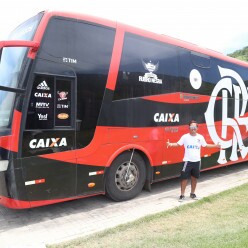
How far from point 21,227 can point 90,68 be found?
9.42ft

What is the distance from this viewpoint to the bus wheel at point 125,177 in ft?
21.0

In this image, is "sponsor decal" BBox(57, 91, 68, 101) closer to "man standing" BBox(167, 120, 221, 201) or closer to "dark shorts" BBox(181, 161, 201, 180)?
"man standing" BBox(167, 120, 221, 201)

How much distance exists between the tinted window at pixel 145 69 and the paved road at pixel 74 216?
83.0 inches

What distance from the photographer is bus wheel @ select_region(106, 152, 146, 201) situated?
639cm


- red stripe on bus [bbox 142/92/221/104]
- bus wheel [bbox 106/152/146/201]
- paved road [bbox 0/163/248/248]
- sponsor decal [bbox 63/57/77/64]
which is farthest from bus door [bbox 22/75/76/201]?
red stripe on bus [bbox 142/92/221/104]

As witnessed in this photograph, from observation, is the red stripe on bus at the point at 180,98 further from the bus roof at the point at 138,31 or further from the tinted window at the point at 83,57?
the tinted window at the point at 83,57

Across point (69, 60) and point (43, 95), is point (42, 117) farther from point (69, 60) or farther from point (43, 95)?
point (69, 60)

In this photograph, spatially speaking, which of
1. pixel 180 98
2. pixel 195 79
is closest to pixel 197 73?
pixel 195 79

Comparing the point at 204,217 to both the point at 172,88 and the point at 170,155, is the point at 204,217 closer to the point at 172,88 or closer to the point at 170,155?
the point at 170,155

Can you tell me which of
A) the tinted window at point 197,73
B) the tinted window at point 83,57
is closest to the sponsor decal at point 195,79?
the tinted window at point 197,73

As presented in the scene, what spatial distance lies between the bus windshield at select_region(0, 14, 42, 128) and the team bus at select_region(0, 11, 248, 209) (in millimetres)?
18

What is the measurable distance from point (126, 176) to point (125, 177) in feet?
0.10

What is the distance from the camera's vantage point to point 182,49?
7719 mm

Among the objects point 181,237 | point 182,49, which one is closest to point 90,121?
point 181,237
